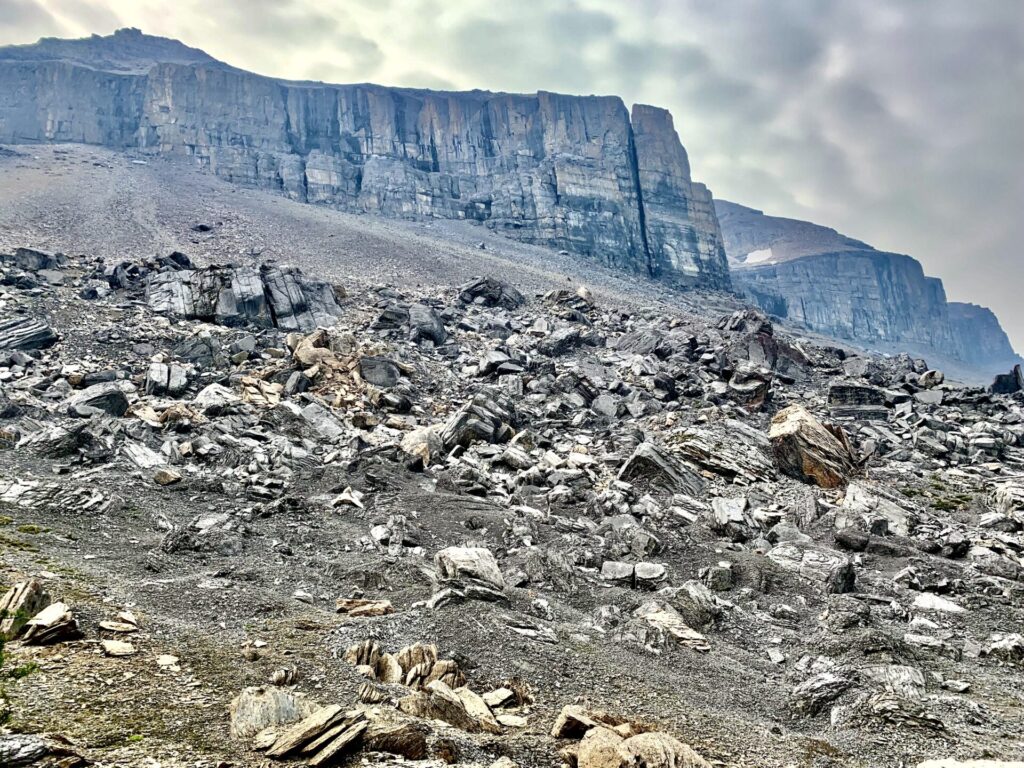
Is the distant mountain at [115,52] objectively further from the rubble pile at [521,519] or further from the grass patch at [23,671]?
the grass patch at [23,671]

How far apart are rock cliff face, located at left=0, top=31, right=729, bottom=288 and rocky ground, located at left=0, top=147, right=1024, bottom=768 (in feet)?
176

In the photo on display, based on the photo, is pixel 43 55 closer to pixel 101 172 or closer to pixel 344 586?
pixel 101 172

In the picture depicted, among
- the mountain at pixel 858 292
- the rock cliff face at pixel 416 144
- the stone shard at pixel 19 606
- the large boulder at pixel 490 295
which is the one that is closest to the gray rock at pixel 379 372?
the stone shard at pixel 19 606

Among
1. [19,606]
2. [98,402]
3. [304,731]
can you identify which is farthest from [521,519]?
[98,402]

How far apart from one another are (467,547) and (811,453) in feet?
34.5

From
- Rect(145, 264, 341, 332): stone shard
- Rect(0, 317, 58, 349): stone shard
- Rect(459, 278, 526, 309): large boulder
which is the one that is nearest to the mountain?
Rect(459, 278, 526, 309): large boulder

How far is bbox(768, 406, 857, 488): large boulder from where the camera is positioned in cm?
1487

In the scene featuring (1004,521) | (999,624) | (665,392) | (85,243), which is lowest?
(999,624)

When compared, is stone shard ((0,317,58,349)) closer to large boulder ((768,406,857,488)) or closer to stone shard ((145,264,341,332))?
stone shard ((145,264,341,332))

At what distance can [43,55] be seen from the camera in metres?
89.4

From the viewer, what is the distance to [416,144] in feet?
275

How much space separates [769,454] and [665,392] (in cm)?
640

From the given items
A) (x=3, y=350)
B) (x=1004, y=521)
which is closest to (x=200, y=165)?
(x=3, y=350)

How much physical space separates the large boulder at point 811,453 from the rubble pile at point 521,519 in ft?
0.28
